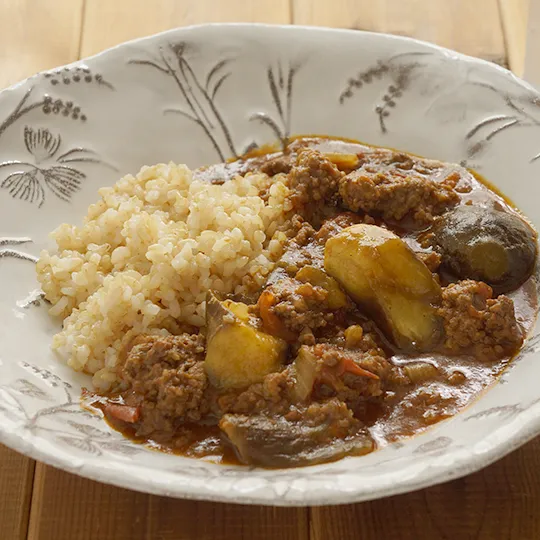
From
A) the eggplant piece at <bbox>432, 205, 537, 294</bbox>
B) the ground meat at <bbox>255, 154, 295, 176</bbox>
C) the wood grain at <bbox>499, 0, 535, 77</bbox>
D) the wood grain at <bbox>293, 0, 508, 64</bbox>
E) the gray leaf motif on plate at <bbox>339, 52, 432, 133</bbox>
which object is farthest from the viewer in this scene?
the wood grain at <bbox>293, 0, 508, 64</bbox>

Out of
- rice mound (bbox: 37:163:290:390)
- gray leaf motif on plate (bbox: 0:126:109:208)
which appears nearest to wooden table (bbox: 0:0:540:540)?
rice mound (bbox: 37:163:290:390)

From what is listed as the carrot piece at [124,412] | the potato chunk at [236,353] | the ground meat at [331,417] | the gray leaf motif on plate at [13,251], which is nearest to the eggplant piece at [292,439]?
the ground meat at [331,417]

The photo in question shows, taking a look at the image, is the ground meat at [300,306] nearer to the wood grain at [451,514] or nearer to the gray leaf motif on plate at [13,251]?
the wood grain at [451,514]

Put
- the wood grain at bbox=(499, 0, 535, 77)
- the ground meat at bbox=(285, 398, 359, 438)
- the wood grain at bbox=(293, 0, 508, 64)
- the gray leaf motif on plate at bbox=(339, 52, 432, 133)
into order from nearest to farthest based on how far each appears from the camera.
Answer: the ground meat at bbox=(285, 398, 359, 438) < the gray leaf motif on plate at bbox=(339, 52, 432, 133) < the wood grain at bbox=(499, 0, 535, 77) < the wood grain at bbox=(293, 0, 508, 64)

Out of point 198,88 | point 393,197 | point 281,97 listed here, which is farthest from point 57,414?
point 281,97

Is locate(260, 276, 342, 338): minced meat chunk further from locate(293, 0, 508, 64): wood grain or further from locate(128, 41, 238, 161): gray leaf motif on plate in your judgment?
locate(293, 0, 508, 64): wood grain

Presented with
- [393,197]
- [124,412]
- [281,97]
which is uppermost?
[281,97]

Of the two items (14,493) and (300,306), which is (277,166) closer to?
(300,306)
